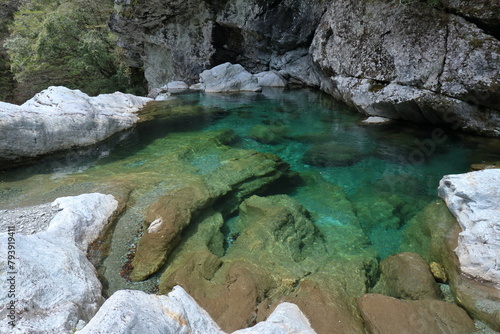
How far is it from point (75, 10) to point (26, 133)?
19.6 meters

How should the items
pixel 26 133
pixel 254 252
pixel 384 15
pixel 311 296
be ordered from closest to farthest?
pixel 311 296, pixel 254 252, pixel 26 133, pixel 384 15

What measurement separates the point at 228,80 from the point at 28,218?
1855 cm

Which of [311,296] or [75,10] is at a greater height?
[75,10]

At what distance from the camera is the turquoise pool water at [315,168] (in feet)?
17.9

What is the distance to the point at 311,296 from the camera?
3523 mm

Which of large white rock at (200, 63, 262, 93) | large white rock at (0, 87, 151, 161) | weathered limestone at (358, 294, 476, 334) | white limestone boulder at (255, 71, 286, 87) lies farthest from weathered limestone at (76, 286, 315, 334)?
white limestone boulder at (255, 71, 286, 87)

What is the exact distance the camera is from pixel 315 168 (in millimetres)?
8016

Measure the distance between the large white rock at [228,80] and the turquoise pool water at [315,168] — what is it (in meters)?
8.71

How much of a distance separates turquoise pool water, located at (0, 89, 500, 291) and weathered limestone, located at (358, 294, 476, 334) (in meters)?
1.43

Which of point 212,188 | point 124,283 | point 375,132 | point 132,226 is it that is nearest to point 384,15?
point 375,132

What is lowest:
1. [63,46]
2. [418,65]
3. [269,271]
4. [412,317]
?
[269,271]

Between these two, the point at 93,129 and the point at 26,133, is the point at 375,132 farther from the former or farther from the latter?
the point at 26,133

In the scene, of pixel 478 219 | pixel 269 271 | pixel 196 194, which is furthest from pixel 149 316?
pixel 478 219

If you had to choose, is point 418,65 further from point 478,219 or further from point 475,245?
point 475,245
